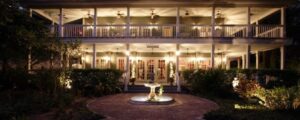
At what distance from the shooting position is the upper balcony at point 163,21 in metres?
18.7

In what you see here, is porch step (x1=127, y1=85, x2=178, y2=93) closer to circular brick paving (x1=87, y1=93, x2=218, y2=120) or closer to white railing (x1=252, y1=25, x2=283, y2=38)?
circular brick paving (x1=87, y1=93, x2=218, y2=120)

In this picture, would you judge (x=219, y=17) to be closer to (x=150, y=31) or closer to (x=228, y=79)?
(x=150, y=31)

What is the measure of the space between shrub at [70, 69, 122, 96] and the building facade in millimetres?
1673

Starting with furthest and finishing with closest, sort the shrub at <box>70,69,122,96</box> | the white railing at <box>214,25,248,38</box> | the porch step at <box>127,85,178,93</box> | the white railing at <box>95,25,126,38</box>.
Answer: the white railing at <box>95,25,126,38</box> < the white railing at <box>214,25,248,38</box> < the porch step at <box>127,85,178,93</box> < the shrub at <box>70,69,122,96</box>

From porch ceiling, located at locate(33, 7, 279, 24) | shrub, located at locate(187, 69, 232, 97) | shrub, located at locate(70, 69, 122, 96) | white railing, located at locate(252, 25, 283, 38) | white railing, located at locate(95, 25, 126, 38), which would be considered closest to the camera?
shrub, located at locate(187, 69, 232, 97)

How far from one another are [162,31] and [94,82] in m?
7.93

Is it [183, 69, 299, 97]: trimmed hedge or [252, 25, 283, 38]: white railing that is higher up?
[252, 25, 283, 38]: white railing

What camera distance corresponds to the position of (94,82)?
1597cm

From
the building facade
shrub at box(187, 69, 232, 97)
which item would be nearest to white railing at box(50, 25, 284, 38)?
the building facade

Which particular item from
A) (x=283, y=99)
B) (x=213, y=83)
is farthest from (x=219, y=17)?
(x=283, y=99)

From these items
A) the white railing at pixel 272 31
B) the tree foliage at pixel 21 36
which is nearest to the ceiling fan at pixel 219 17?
the white railing at pixel 272 31

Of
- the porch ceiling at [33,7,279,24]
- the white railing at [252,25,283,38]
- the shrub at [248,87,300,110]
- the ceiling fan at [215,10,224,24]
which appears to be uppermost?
the porch ceiling at [33,7,279,24]

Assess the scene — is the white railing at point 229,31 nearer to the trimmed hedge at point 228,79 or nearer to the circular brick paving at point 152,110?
the trimmed hedge at point 228,79

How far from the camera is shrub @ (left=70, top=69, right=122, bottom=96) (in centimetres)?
1573
